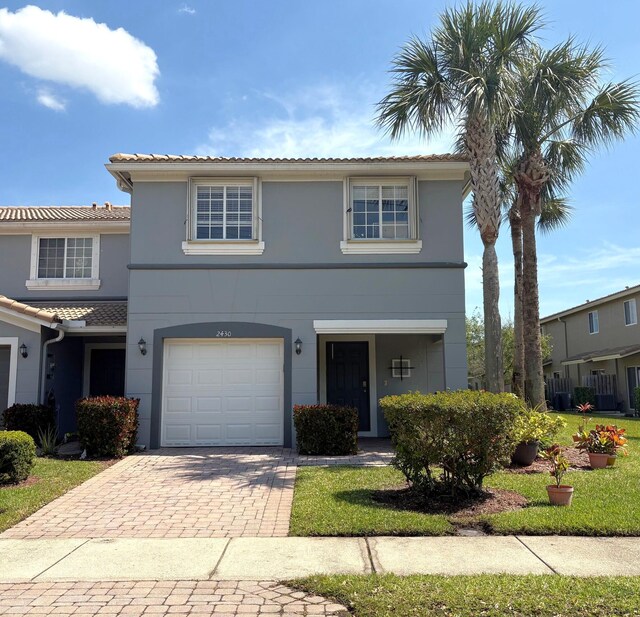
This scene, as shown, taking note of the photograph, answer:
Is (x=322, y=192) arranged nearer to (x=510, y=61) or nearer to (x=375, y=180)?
(x=375, y=180)

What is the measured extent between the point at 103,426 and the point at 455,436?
22.3 feet

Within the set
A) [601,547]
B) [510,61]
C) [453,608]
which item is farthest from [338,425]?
[510,61]

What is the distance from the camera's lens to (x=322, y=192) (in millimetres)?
12898

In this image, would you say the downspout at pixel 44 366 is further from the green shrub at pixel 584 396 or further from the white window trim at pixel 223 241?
the green shrub at pixel 584 396

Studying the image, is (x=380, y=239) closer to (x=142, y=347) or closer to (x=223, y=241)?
(x=223, y=241)

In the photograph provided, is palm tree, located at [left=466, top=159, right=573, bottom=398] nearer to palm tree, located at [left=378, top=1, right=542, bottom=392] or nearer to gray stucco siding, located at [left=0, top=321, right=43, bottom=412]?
palm tree, located at [left=378, top=1, right=542, bottom=392]

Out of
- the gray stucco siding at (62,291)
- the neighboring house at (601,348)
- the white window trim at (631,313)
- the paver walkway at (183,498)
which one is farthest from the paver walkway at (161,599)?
the white window trim at (631,313)

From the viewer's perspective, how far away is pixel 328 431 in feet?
37.2

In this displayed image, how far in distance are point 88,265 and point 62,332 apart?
3159 mm

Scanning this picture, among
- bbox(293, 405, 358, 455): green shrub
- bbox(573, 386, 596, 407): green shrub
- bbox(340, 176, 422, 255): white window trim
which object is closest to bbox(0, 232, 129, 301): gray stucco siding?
bbox(340, 176, 422, 255): white window trim

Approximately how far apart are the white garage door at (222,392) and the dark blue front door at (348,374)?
247cm

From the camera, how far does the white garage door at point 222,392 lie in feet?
41.2

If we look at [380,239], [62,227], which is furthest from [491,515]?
[62,227]

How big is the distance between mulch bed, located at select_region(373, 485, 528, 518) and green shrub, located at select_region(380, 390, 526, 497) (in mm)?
148
